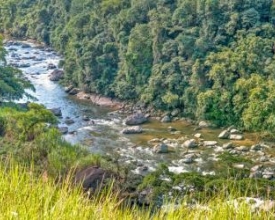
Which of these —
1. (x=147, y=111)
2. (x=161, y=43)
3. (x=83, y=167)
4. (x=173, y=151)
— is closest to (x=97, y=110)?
(x=147, y=111)

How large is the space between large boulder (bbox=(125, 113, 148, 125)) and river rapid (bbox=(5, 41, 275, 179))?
42 centimetres

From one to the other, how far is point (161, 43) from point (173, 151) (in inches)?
470

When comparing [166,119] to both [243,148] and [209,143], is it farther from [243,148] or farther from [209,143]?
[243,148]

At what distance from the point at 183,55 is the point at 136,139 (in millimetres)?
8872

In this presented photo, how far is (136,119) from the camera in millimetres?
31656

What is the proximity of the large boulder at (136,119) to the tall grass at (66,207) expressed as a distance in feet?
89.1

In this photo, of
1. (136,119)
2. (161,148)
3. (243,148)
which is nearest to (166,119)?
(136,119)

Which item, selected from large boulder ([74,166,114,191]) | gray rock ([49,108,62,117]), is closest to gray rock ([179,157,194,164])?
large boulder ([74,166,114,191])

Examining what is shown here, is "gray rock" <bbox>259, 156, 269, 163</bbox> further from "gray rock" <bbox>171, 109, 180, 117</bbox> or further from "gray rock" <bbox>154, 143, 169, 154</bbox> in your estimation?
"gray rock" <bbox>171, 109, 180, 117</bbox>

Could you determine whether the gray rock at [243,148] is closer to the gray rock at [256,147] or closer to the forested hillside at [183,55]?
the gray rock at [256,147]

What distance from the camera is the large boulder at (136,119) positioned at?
1234 inches

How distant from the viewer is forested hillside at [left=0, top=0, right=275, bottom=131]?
30250mm

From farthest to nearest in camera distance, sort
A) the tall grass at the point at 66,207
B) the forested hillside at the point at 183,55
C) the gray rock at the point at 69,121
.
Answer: the gray rock at the point at 69,121 → the forested hillside at the point at 183,55 → the tall grass at the point at 66,207

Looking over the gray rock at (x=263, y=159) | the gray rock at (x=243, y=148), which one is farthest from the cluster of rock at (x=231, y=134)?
the gray rock at (x=263, y=159)
